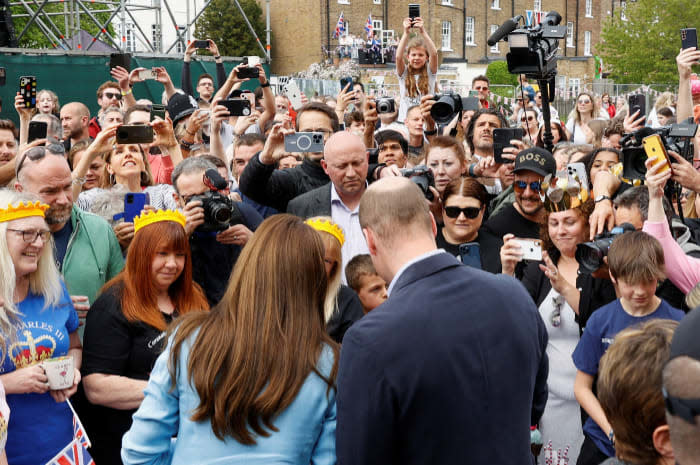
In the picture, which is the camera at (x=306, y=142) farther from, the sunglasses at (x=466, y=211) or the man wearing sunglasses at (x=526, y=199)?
the man wearing sunglasses at (x=526, y=199)

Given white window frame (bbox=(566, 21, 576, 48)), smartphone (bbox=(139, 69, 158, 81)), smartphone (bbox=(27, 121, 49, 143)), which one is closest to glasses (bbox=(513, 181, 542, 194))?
smartphone (bbox=(27, 121, 49, 143))

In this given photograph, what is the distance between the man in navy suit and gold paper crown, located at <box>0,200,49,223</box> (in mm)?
1922

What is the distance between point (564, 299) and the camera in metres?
4.04

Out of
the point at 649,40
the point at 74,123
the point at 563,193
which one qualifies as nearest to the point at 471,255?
the point at 563,193

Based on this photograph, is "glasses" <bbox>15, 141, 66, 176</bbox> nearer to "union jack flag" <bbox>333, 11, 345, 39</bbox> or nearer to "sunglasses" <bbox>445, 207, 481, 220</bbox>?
"sunglasses" <bbox>445, 207, 481, 220</bbox>

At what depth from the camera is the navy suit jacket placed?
2.07m

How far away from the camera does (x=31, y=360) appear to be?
328 centimetres

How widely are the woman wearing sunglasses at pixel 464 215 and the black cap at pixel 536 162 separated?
31cm

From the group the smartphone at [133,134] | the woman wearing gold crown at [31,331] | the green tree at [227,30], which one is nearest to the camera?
the woman wearing gold crown at [31,331]

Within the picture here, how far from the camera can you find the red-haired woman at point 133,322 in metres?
3.28

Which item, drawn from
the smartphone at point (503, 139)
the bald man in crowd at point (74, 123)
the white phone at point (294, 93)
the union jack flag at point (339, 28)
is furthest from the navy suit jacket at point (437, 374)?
the union jack flag at point (339, 28)

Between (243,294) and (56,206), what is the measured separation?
1.95 meters

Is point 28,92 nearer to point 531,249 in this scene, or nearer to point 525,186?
point 525,186

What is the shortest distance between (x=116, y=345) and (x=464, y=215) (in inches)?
85.7
